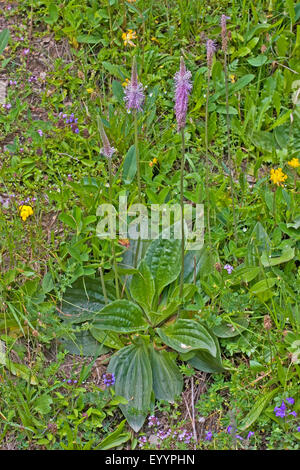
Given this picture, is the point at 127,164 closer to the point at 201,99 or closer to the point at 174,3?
the point at 201,99

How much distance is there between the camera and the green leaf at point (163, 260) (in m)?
3.14

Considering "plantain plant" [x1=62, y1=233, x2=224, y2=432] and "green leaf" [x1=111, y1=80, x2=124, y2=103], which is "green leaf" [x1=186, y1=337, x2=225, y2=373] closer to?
"plantain plant" [x1=62, y1=233, x2=224, y2=432]

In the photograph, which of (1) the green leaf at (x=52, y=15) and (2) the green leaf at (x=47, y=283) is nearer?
(2) the green leaf at (x=47, y=283)

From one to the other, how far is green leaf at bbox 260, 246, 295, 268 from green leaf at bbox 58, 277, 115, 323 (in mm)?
834

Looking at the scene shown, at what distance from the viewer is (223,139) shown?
3.82m

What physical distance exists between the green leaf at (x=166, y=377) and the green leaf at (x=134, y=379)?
0.21 feet

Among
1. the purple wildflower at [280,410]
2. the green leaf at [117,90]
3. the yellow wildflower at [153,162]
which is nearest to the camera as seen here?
the purple wildflower at [280,410]

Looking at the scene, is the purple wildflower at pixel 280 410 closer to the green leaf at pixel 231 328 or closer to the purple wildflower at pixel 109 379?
the green leaf at pixel 231 328

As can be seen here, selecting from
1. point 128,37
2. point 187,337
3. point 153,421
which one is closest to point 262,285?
point 187,337

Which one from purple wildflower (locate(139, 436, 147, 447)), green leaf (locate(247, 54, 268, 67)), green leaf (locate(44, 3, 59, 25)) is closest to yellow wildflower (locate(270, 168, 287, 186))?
green leaf (locate(247, 54, 268, 67))

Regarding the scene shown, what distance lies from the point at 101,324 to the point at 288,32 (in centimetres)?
252

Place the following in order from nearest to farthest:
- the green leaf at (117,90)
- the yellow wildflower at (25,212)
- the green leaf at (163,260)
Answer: the green leaf at (163,260)
the yellow wildflower at (25,212)
the green leaf at (117,90)

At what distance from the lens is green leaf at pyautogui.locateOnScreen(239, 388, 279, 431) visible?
8.98ft

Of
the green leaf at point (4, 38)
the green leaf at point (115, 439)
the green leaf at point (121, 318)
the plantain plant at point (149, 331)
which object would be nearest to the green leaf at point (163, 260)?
the plantain plant at point (149, 331)
